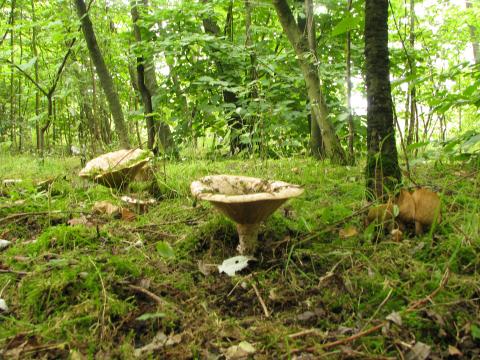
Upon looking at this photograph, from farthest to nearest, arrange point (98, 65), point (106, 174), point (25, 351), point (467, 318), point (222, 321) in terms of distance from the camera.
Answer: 1. point (98, 65)
2. point (106, 174)
3. point (222, 321)
4. point (467, 318)
5. point (25, 351)

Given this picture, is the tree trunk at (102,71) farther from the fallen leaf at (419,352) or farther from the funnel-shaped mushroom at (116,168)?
the fallen leaf at (419,352)

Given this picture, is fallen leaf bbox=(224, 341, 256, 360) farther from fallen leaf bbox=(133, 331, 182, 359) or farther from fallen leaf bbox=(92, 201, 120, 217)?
fallen leaf bbox=(92, 201, 120, 217)

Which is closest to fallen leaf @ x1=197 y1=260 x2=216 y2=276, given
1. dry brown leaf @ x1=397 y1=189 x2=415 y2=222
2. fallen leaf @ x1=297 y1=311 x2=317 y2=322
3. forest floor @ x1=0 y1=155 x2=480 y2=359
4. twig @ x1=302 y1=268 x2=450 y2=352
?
forest floor @ x1=0 y1=155 x2=480 y2=359

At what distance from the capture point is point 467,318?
1.54 metres

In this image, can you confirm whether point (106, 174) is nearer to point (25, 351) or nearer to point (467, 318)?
point (25, 351)

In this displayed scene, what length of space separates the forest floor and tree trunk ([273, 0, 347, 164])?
76.2 inches

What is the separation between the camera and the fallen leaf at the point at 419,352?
1.40 meters

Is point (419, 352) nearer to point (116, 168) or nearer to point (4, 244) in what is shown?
point (4, 244)

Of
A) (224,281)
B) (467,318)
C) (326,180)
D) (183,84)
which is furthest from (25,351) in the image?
(183,84)

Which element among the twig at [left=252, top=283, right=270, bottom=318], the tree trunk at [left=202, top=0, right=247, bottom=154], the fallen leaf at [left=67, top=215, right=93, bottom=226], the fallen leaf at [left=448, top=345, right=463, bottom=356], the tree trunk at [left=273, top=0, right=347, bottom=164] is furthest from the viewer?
the tree trunk at [left=202, top=0, right=247, bottom=154]

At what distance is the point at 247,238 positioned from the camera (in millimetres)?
2254

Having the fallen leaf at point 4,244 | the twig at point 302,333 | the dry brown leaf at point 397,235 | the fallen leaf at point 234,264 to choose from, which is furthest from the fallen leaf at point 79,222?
the dry brown leaf at point 397,235

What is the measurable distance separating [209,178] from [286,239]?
26.7 inches

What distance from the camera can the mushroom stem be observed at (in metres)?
2.23
